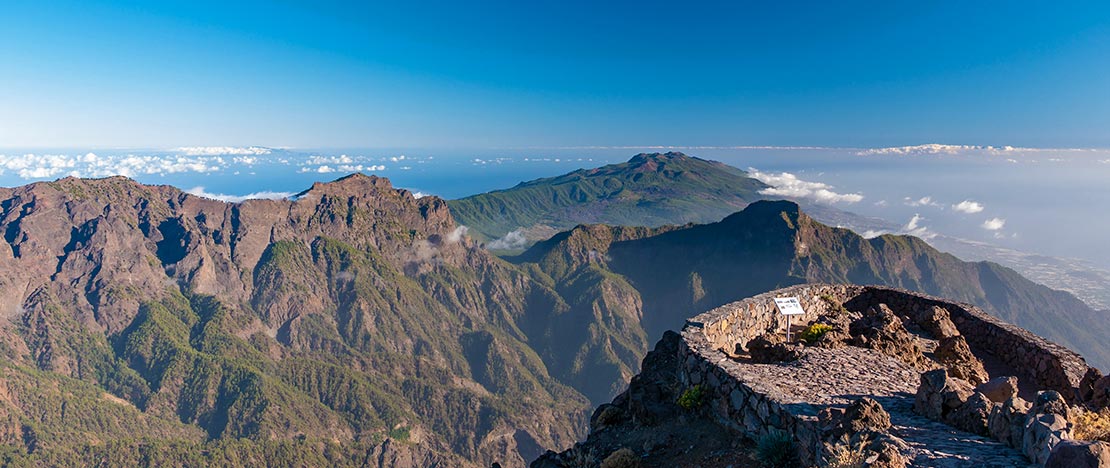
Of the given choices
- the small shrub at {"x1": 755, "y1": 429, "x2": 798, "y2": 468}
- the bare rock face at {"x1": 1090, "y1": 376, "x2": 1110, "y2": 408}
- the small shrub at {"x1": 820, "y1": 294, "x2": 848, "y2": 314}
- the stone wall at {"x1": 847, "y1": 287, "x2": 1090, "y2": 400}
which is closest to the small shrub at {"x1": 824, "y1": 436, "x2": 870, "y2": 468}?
the small shrub at {"x1": 755, "y1": 429, "x2": 798, "y2": 468}

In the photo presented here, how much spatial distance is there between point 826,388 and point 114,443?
23319 cm

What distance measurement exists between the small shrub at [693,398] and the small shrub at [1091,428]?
24.7 ft

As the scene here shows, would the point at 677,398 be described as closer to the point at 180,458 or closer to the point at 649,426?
the point at 649,426

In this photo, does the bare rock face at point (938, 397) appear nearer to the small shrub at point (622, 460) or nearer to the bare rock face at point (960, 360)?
the small shrub at point (622, 460)

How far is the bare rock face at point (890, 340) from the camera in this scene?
1811cm

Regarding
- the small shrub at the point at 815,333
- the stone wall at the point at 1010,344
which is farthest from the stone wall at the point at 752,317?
the stone wall at the point at 1010,344

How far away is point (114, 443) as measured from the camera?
180 meters

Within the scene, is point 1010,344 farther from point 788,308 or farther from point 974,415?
point 974,415

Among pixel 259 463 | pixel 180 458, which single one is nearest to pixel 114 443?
pixel 180 458

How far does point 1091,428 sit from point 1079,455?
285 cm

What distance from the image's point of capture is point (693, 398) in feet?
50.2

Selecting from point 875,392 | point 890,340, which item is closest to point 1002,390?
point 875,392

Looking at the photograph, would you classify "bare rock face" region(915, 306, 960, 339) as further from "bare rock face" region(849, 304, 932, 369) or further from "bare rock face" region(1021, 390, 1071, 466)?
"bare rock face" region(1021, 390, 1071, 466)

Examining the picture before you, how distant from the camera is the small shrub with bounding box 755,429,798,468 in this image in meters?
11.1
